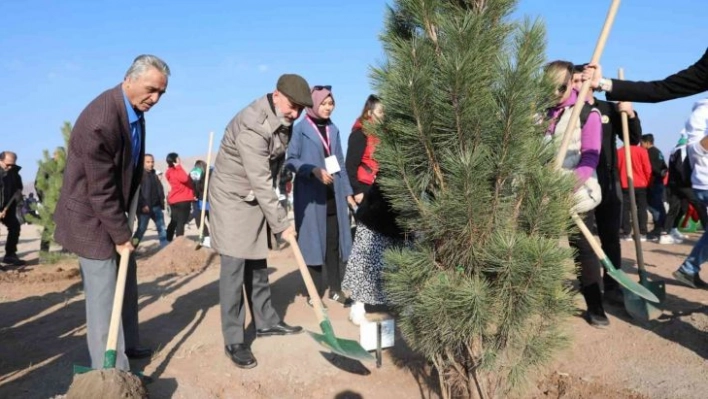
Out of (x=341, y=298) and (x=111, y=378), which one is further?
(x=341, y=298)

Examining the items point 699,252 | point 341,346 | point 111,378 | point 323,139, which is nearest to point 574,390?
point 341,346

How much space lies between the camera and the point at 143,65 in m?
2.97

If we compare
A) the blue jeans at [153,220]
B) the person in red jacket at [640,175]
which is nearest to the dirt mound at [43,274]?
the blue jeans at [153,220]

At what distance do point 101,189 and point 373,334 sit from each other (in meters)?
1.82

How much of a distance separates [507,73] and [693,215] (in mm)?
9913

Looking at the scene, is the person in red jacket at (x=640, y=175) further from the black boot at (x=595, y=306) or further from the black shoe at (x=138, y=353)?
the black shoe at (x=138, y=353)

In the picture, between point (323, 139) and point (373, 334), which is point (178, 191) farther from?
point (373, 334)

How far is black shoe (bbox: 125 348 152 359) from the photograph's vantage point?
12.1 feet

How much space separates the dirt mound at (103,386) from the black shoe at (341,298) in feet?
8.35

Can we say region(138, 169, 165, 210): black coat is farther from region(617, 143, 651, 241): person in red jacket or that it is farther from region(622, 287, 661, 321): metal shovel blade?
region(617, 143, 651, 241): person in red jacket

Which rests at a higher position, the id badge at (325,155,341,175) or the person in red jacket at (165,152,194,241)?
the id badge at (325,155,341,175)

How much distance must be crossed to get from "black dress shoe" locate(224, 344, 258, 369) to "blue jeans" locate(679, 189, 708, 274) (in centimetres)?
406

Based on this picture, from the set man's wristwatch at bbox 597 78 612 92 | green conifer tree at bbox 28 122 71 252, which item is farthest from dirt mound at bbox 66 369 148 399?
green conifer tree at bbox 28 122 71 252

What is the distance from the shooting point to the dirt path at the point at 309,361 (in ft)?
10.7
